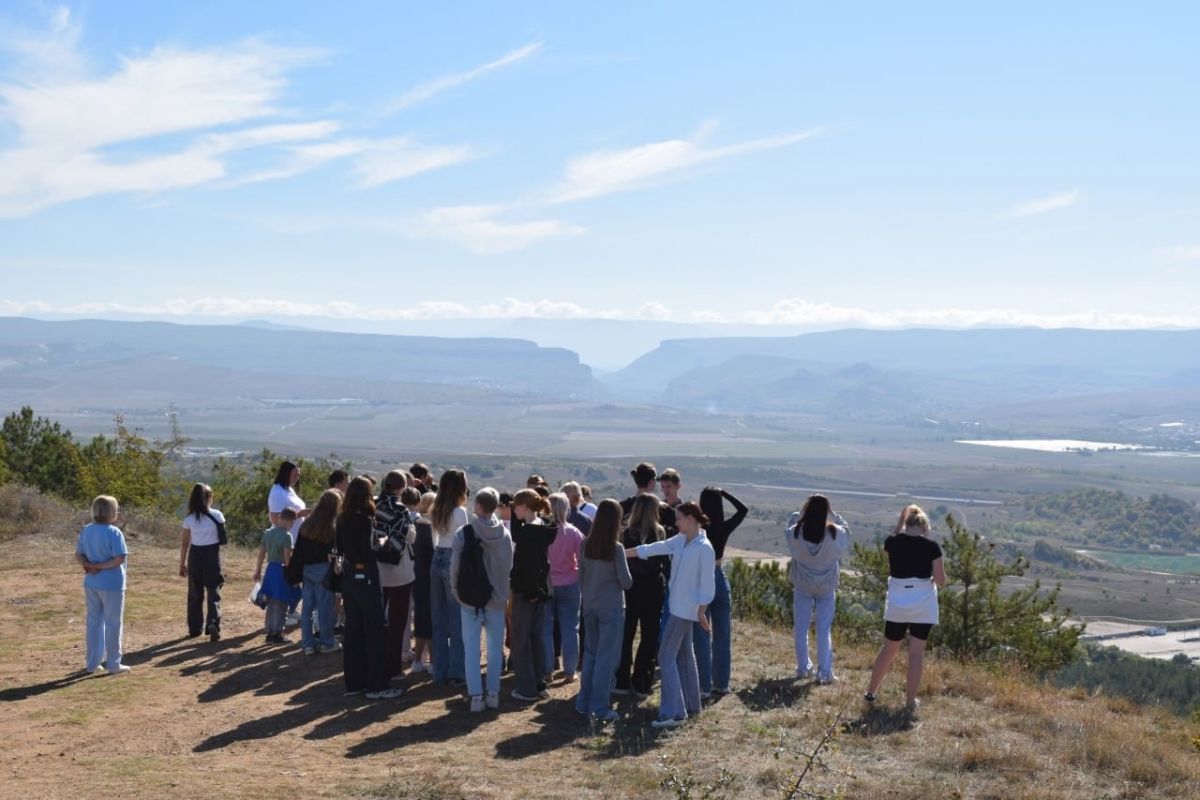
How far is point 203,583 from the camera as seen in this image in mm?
11797

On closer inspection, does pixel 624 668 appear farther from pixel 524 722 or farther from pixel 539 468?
pixel 539 468

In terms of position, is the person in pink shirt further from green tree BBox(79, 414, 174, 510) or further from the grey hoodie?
green tree BBox(79, 414, 174, 510)

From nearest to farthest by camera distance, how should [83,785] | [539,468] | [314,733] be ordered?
[83,785]
[314,733]
[539,468]

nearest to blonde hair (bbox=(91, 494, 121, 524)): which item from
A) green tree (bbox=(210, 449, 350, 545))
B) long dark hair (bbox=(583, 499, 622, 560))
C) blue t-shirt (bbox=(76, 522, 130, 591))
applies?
blue t-shirt (bbox=(76, 522, 130, 591))

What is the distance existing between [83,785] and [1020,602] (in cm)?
1665

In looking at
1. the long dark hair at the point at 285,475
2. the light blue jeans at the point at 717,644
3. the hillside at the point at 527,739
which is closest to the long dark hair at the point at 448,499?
the hillside at the point at 527,739

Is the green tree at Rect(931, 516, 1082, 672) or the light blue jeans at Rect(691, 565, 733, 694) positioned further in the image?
the green tree at Rect(931, 516, 1082, 672)

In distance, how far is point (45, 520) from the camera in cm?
2031

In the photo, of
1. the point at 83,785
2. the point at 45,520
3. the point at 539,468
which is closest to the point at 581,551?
the point at 83,785

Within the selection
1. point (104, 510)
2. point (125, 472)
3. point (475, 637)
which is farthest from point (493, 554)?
point (125, 472)

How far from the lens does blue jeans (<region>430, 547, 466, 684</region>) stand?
379 inches

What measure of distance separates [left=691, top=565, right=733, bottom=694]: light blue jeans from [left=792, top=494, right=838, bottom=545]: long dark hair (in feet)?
3.03

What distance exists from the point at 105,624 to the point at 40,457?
20199 millimetres

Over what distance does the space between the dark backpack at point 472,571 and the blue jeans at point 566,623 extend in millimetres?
1034
